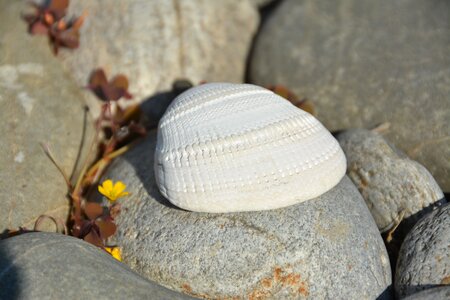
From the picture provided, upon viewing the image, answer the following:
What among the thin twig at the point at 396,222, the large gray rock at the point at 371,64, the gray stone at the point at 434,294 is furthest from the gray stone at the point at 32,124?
the gray stone at the point at 434,294

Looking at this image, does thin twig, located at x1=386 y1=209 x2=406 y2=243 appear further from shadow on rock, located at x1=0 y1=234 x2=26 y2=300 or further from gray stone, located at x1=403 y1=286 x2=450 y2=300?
shadow on rock, located at x1=0 y1=234 x2=26 y2=300

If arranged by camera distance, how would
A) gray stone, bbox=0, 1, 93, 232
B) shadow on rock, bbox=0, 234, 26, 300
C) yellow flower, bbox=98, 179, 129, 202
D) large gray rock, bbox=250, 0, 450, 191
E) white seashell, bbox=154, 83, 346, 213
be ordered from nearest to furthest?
shadow on rock, bbox=0, 234, 26, 300
white seashell, bbox=154, 83, 346, 213
yellow flower, bbox=98, 179, 129, 202
gray stone, bbox=0, 1, 93, 232
large gray rock, bbox=250, 0, 450, 191

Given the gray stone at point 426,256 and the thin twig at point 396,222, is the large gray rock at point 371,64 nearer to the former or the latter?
the thin twig at point 396,222

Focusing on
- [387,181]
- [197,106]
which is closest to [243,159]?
[197,106]

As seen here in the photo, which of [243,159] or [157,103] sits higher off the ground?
[243,159]

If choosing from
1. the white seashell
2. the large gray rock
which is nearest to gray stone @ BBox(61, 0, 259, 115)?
the large gray rock

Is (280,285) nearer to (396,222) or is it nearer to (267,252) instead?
(267,252)
